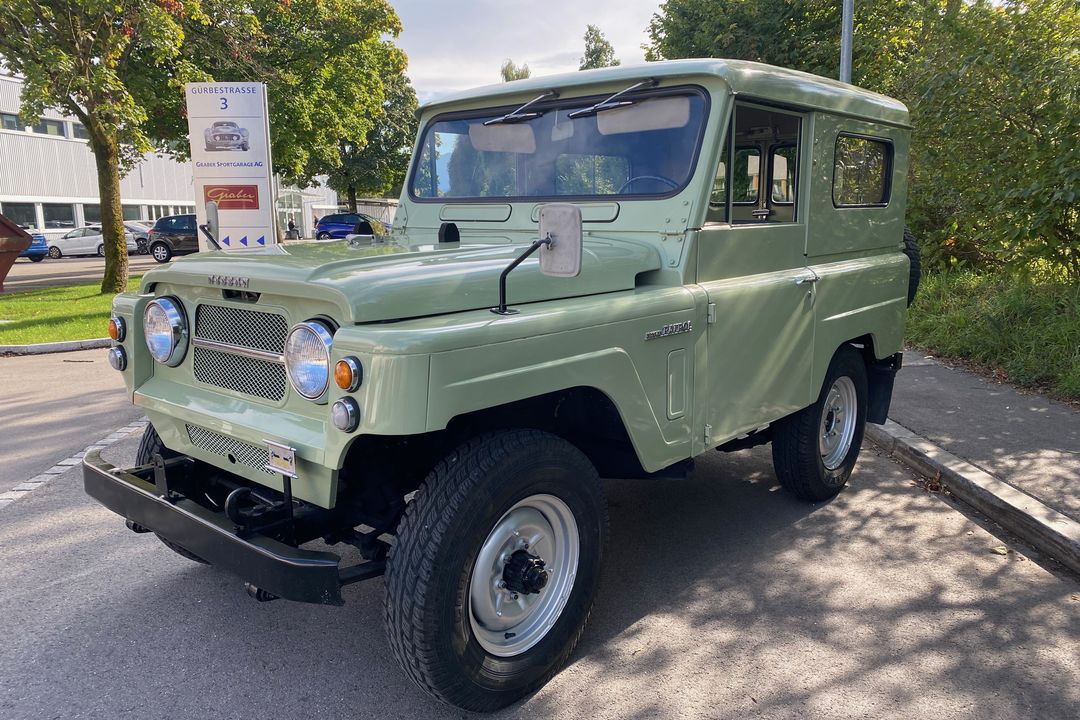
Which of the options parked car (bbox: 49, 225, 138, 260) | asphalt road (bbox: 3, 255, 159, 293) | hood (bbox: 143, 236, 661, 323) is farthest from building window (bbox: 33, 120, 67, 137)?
hood (bbox: 143, 236, 661, 323)

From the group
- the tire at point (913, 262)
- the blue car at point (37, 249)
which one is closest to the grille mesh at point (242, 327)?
the tire at point (913, 262)

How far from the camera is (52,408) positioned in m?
6.88

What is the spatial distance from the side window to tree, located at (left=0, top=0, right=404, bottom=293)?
10.6 metres

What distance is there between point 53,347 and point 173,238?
19322 mm

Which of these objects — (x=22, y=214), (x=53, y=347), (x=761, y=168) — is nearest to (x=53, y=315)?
(x=53, y=347)

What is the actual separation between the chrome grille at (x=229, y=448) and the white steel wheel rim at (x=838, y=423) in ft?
10.4

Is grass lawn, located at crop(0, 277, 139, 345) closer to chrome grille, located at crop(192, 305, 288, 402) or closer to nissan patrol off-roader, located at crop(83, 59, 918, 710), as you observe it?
nissan patrol off-roader, located at crop(83, 59, 918, 710)

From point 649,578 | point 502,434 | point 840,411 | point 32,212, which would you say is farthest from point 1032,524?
point 32,212

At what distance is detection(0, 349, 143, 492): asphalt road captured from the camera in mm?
5566

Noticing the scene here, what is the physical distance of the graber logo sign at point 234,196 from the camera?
34.0 feet

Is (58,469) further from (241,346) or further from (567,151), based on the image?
(567,151)

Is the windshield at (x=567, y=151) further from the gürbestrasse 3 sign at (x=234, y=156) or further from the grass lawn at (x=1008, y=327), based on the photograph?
the gürbestrasse 3 sign at (x=234, y=156)

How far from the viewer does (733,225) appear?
362 centimetres

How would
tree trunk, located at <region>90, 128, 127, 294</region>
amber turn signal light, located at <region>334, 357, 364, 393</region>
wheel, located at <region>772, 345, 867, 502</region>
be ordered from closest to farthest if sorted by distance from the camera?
amber turn signal light, located at <region>334, 357, 364, 393</region>, wheel, located at <region>772, 345, 867, 502</region>, tree trunk, located at <region>90, 128, 127, 294</region>
